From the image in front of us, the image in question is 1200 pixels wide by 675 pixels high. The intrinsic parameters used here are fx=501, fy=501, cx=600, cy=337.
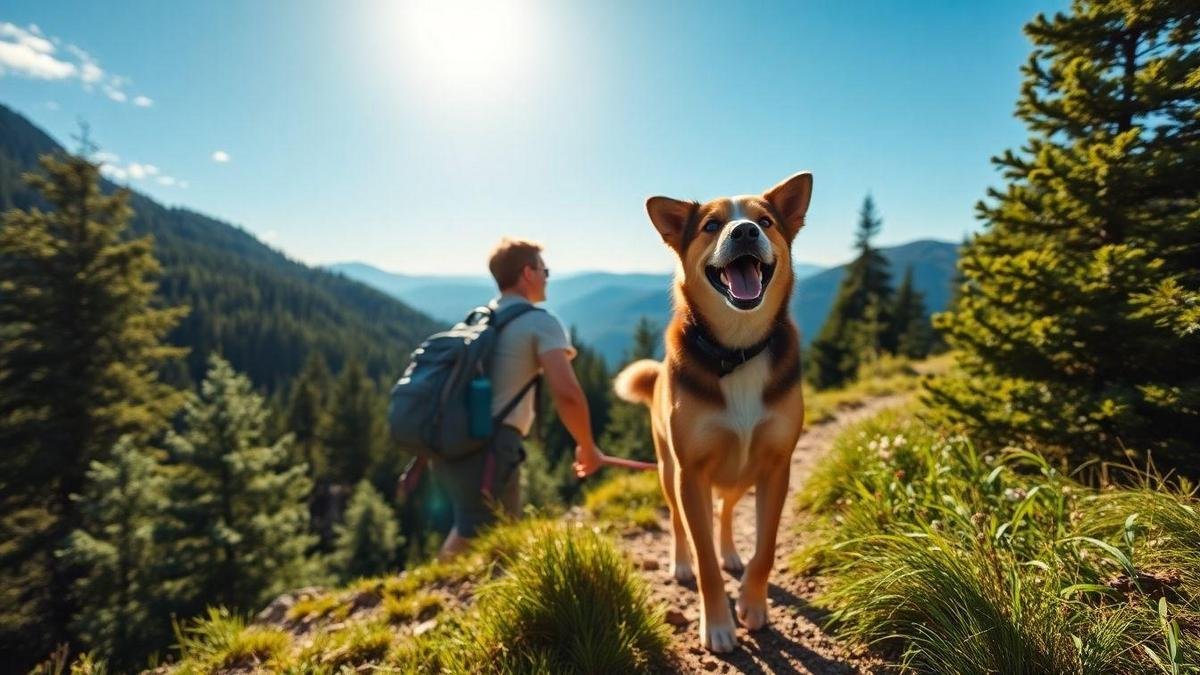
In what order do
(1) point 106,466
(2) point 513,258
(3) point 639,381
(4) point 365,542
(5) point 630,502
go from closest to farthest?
(3) point 639,381 → (2) point 513,258 → (5) point 630,502 → (1) point 106,466 → (4) point 365,542

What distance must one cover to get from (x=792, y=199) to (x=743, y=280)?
2.57ft

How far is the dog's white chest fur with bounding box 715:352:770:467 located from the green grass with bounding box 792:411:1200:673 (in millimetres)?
756

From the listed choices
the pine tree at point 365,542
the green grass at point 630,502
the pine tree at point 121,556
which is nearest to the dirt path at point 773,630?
the green grass at point 630,502

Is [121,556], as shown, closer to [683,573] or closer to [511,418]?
[511,418]

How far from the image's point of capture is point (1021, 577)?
6.89ft

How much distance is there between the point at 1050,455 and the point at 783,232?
2.73m

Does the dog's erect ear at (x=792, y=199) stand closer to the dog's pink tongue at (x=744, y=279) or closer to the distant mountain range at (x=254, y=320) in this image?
the dog's pink tongue at (x=744, y=279)

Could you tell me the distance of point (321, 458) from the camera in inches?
1834

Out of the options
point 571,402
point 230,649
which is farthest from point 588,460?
point 230,649

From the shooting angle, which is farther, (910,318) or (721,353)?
(910,318)

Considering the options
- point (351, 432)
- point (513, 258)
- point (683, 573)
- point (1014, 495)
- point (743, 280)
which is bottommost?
point (351, 432)

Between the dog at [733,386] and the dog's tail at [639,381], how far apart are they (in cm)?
92

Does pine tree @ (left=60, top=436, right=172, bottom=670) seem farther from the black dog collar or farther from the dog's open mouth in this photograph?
the dog's open mouth

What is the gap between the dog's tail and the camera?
387 centimetres
